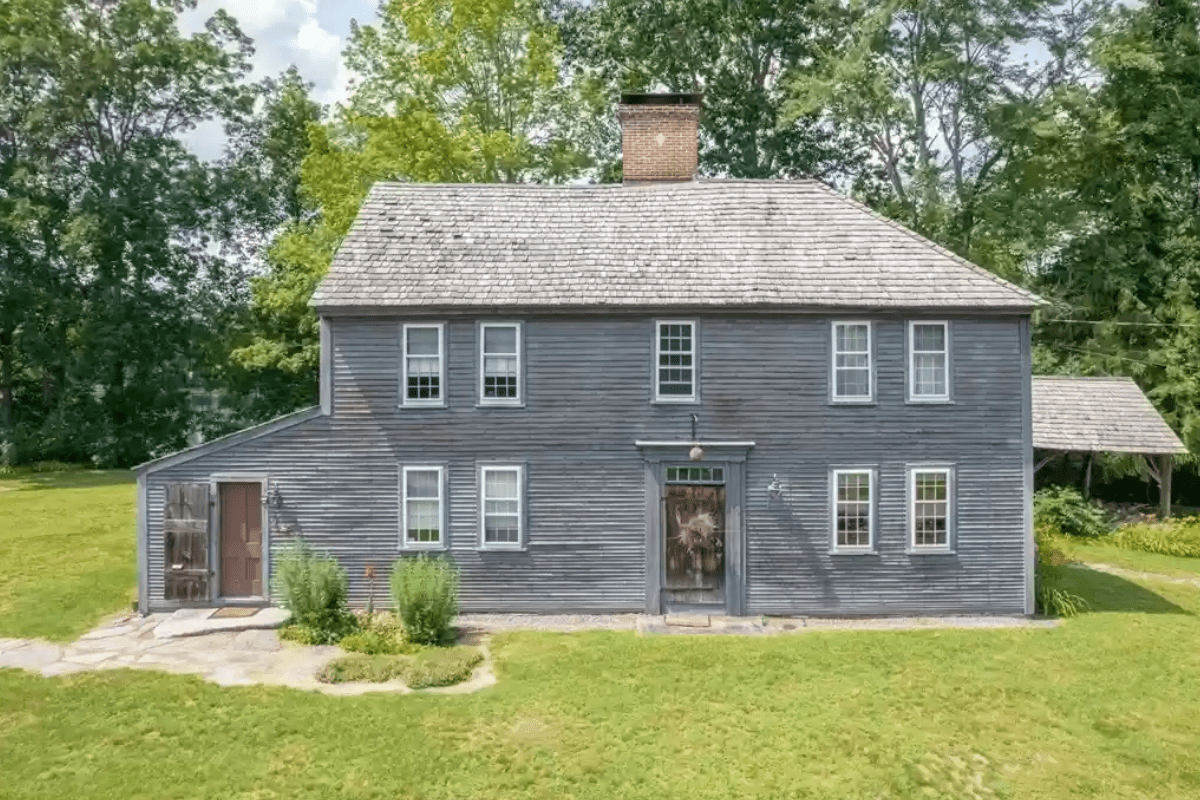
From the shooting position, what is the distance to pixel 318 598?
14789 millimetres

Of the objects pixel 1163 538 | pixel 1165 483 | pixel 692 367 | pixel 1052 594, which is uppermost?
pixel 692 367

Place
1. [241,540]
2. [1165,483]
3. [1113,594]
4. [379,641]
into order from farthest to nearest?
[1165,483] < [1113,594] < [241,540] < [379,641]

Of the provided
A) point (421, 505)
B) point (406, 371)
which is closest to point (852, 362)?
point (406, 371)

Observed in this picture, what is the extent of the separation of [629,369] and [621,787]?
8617 millimetres

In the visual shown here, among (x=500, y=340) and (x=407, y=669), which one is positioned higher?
(x=500, y=340)

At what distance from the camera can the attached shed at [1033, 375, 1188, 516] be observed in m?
24.9

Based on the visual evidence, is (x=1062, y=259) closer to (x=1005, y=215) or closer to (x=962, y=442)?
(x=1005, y=215)

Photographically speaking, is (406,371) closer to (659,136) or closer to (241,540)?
(241,540)

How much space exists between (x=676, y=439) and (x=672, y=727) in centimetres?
651

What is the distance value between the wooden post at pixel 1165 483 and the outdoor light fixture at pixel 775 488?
17841 millimetres

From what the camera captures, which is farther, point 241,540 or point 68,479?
point 68,479

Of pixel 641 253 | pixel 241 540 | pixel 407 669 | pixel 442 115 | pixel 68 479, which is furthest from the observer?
pixel 68 479

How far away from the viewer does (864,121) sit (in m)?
33.9

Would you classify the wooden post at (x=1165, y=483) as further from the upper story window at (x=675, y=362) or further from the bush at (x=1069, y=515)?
the upper story window at (x=675, y=362)
